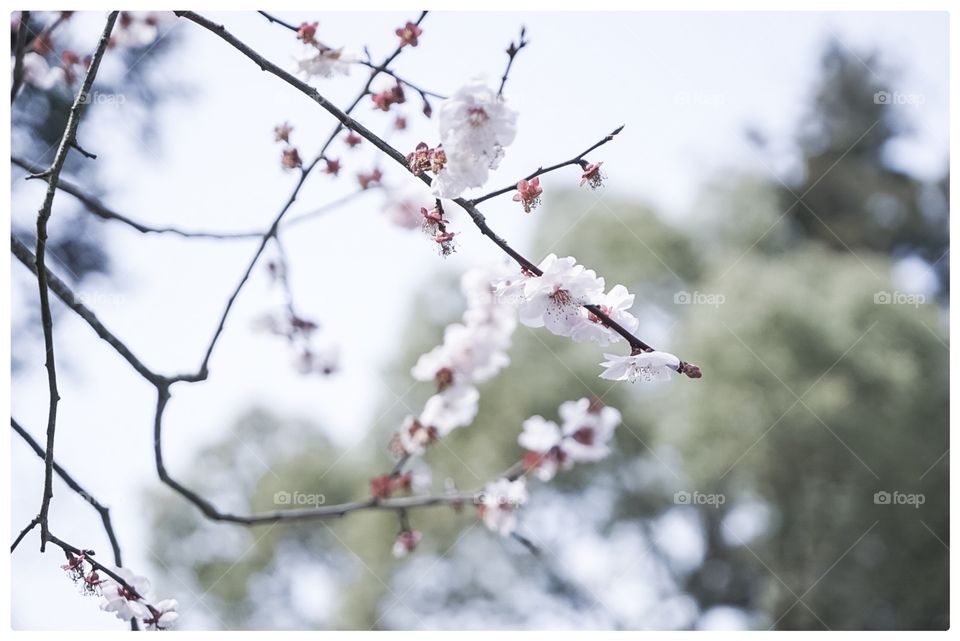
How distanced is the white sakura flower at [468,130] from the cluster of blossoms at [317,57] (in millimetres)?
366

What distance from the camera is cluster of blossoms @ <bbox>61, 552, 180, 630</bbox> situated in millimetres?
1076

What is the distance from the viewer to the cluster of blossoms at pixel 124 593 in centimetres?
108

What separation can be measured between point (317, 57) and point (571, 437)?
1.10 metres

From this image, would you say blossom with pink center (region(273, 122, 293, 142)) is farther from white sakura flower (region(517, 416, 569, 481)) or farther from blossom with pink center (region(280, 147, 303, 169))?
white sakura flower (region(517, 416, 569, 481))

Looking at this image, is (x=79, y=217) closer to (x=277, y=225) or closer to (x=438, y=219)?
(x=277, y=225)

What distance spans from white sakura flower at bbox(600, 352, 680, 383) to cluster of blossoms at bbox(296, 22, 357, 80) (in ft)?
1.78

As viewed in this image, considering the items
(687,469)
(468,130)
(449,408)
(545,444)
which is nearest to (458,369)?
(449,408)

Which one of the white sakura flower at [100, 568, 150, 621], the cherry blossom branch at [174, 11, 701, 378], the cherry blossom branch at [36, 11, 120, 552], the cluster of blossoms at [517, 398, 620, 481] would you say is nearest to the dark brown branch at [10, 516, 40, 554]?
the cherry blossom branch at [36, 11, 120, 552]

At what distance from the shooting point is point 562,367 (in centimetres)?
671

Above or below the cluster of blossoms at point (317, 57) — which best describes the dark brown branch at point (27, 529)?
below

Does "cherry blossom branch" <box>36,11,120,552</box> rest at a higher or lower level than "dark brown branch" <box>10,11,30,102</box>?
lower

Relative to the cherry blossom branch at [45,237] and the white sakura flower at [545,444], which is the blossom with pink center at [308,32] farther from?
the white sakura flower at [545,444]

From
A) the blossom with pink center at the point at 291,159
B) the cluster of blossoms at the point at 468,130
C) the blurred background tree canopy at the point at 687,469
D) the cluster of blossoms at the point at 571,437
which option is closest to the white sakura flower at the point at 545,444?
the cluster of blossoms at the point at 571,437

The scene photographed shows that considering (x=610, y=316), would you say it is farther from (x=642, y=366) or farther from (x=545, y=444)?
(x=545, y=444)
